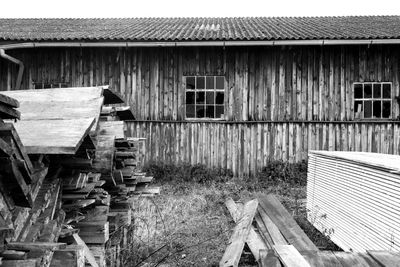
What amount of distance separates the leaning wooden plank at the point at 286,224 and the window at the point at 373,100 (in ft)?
15.1

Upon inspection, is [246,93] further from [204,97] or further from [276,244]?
[276,244]

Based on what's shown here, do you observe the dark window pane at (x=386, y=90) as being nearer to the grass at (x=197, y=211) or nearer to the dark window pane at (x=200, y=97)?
the grass at (x=197, y=211)

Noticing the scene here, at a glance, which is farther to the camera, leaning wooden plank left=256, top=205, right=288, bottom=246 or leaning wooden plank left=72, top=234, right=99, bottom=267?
leaning wooden plank left=256, top=205, right=288, bottom=246

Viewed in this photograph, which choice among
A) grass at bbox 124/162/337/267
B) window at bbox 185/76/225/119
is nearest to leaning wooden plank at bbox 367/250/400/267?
grass at bbox 124/162/337/267

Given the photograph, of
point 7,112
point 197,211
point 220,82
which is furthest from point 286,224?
point 220,82

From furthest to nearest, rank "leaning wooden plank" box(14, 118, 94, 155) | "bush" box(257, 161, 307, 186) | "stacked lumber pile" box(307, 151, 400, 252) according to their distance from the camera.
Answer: "bush" box(257, 161, 307, 186) → "stacked lumber pile" box(307, 151, 400, 252) → "leaning wooden plank" box(14, 118, 94, 155)

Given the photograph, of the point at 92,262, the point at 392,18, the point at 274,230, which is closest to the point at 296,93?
the point at 274,230

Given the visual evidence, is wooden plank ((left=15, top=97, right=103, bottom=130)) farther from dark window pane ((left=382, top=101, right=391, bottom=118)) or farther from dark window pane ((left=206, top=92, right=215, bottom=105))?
dark window pane ((left=382, top=101, right=391, bottom=118))

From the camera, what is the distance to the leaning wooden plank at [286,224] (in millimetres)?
5684

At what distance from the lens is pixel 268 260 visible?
2.89 metres

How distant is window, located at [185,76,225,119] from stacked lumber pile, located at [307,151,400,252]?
13.8 ft

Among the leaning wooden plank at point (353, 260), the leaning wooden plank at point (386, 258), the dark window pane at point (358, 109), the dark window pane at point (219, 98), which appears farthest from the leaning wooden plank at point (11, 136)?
the dark window pane at point (358, 109)

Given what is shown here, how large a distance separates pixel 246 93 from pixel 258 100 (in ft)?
1.26

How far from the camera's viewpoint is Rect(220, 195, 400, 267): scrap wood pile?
9.41 ft
